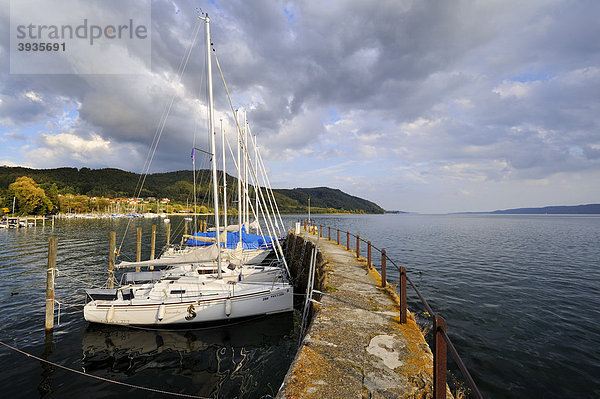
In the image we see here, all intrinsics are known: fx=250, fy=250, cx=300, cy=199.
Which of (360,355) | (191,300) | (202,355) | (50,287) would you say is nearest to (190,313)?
(191,300)

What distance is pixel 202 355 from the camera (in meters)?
8.89

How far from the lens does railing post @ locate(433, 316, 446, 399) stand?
3.00 metres

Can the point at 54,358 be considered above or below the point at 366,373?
below

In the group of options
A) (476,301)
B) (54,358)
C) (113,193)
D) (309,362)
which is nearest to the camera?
(309,362)

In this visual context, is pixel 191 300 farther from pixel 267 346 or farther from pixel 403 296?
pixel 403 296

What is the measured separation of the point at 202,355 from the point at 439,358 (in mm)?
8597

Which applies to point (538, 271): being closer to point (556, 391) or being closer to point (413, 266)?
point (413, 266)

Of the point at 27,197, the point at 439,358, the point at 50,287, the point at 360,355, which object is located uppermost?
the point at 27,197

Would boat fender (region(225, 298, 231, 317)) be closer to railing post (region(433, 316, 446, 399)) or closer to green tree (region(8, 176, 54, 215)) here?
railing post (region(433, 316, 446, 399))

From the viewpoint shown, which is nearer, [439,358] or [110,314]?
[439,358]

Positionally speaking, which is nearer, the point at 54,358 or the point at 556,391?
the point at 556,391

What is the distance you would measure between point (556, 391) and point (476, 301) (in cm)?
627

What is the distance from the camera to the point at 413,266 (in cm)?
1994

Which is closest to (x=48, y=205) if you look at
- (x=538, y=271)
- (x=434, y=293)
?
(x=434, y=293)
